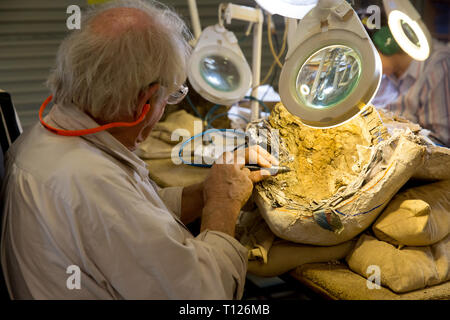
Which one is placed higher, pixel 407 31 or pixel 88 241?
pixel 407 31

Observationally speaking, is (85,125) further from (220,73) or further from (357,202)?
(220,73)

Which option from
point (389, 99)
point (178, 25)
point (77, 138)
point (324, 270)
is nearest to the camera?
point (77, 138)

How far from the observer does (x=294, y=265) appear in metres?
1.62

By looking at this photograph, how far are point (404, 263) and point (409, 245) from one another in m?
0.10

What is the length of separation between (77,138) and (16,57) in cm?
308

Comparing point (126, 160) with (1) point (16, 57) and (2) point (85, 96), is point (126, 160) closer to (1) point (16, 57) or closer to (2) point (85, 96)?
(2) point (85, 96)

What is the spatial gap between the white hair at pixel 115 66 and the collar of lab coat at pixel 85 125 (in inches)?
1.0

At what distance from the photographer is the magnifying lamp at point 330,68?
4.54 ft

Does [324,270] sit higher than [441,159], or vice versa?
[441,159]

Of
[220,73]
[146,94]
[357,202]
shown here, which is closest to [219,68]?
[220,73]

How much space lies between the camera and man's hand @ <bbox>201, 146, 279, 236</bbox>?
147 cm

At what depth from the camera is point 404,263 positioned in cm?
143
